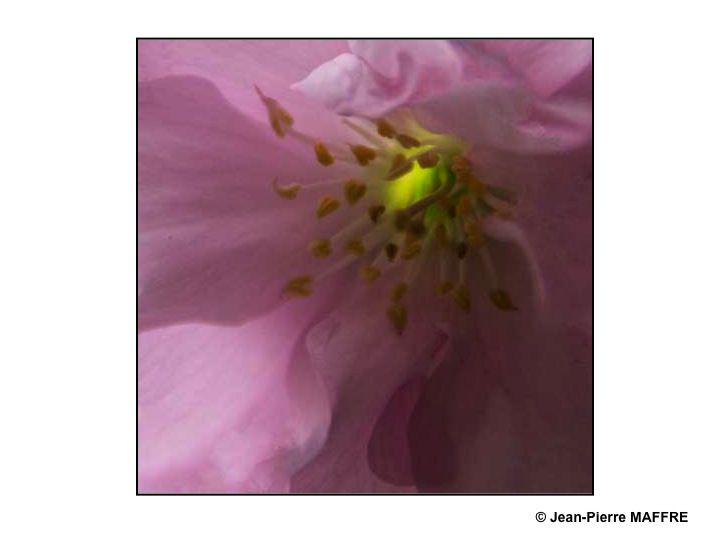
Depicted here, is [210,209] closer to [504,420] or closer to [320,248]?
[320,248]

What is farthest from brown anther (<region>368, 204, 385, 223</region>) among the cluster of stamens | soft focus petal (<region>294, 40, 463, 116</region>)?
soft focus petal (<region>294, 40, 463, 116</region>)

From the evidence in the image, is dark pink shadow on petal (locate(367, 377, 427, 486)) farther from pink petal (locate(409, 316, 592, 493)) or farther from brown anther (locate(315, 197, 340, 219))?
brown anther (locate(315, 197, 340, 219))

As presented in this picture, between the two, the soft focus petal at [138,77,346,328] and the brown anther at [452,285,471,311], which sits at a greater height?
the soft focus petal at [138,77,346,328]

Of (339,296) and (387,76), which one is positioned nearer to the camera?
(387,76)

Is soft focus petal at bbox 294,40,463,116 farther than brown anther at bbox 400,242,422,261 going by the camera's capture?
No

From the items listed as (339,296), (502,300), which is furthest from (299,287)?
(502,300)

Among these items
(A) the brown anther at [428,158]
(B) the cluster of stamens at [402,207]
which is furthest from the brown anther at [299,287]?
(A) the brown anther at [428,158]
